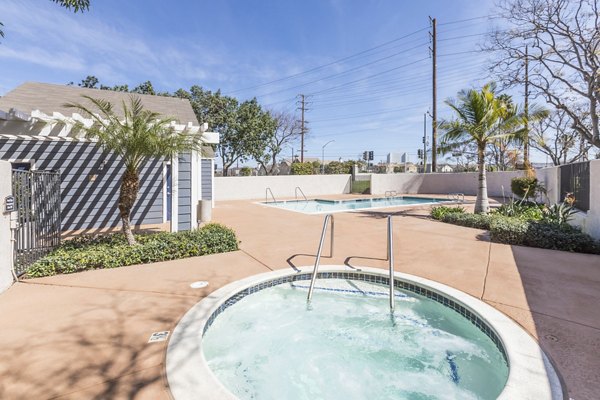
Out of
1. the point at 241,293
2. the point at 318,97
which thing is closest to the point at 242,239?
the point at 241,293

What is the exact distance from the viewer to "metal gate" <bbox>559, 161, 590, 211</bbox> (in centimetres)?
796

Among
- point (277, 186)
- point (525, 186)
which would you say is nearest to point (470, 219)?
point (525, 186)

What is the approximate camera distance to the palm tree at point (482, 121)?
411 inches

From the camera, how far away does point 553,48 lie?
13.5m

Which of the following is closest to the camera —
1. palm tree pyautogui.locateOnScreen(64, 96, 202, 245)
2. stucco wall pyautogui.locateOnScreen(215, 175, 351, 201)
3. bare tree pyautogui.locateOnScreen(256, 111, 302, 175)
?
palm tree pyautogui.locateOnScreen(64, 96, 202, 245)

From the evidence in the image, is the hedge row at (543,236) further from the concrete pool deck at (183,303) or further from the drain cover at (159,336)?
the drain cover at (159,336)

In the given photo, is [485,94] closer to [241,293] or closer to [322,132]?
[241,293]

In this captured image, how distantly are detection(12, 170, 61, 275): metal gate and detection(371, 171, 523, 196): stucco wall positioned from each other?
2012 centimetres

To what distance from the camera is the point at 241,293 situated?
460 centimetres

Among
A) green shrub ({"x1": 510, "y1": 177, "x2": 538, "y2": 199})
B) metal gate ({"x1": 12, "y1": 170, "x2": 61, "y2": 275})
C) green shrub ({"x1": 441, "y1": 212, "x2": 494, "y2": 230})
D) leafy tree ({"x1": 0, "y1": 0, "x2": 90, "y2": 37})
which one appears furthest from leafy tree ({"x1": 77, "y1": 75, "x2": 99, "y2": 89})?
green shrub ({"x1": 510, "y1": 177, "x2": 538, "y2": 199})

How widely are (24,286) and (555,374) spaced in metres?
6.65

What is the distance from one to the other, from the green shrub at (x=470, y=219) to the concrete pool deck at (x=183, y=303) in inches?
69.0

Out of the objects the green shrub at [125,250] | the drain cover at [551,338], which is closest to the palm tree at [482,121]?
the drain cover at [551,338]

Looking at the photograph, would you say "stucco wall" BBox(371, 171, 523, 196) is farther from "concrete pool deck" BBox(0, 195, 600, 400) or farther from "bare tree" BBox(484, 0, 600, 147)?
"concrete pool deck" BBox(0, 195, 600, 400)
